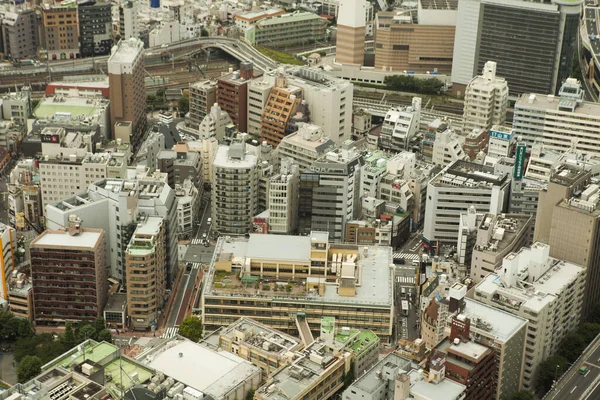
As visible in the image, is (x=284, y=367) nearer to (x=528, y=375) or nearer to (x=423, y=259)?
(x=528, y=375)

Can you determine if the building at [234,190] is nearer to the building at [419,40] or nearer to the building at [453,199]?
the building at [453,199]

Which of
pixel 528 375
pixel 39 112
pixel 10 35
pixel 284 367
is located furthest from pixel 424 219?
pixel 10 35

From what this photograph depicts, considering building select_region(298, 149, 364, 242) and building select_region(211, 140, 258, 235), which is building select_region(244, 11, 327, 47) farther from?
building select_region(298, 149, 364, 242)

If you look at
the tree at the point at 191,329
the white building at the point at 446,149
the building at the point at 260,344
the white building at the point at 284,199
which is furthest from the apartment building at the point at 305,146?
the building at the point at 260,344

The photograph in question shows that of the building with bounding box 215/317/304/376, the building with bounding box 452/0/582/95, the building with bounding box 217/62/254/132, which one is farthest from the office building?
the building with bounding box 452/0/582/95

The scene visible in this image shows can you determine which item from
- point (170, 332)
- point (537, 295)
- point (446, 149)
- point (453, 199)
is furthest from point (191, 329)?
point (446, 149)
